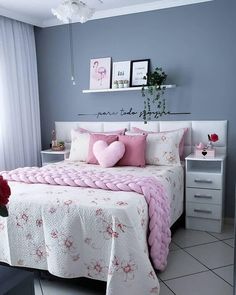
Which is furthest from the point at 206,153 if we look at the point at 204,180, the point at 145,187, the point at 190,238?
the point at 145,187

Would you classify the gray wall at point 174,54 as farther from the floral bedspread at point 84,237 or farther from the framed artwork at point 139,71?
the floral bedspread at point 84,237

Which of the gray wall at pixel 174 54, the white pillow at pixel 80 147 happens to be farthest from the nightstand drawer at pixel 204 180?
the white pillow at pixel 80 147

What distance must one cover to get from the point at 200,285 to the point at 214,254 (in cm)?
51

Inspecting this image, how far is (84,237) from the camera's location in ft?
6.27

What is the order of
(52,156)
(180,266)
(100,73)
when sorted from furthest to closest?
(52,156) → (100,73) → (180,266)

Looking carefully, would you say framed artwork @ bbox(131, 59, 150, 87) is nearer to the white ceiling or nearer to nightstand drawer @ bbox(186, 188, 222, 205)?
the white ceiling

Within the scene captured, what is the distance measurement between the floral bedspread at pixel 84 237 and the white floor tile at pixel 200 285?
297 mm

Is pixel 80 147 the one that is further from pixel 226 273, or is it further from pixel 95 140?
pixel 226 273

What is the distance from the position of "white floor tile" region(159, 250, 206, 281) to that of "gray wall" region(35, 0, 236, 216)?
3.39 ft

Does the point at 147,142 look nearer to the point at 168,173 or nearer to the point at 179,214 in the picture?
the point at 168,173

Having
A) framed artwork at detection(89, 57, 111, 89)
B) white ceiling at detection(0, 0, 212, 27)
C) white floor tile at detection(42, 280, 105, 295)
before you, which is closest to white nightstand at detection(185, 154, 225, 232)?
white floor tile at detection(42, 280, 105, 295)

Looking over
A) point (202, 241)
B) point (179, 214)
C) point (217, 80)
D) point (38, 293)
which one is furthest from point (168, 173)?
point (38, 293)

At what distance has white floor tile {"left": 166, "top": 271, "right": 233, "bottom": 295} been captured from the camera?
207cm

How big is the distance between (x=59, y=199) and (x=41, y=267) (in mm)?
485
